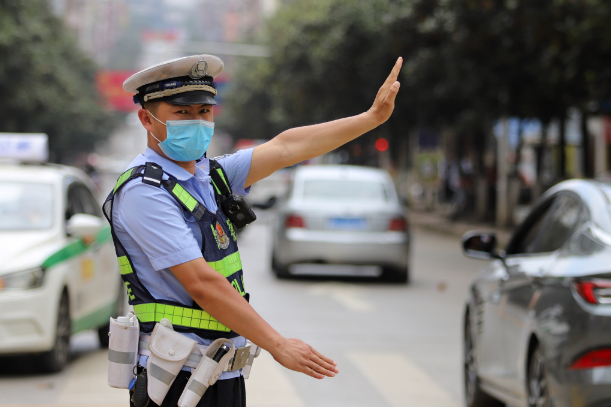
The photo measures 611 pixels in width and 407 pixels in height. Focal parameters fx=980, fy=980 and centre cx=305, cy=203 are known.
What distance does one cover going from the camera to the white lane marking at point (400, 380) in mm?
6844

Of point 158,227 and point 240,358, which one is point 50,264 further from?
point 158,227

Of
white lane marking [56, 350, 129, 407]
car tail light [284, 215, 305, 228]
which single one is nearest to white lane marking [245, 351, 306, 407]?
white lane marking [56, 350, 129, 407]

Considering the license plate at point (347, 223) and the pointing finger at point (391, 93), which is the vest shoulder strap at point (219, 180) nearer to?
the pointing finger at point (391, 93)

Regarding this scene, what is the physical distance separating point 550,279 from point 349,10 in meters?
30.4

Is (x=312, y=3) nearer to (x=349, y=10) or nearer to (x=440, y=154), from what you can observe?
(x=349, y=10)

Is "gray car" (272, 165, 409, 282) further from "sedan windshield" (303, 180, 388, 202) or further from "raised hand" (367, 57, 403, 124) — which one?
"raised hand" (367, 57, 403, 124)

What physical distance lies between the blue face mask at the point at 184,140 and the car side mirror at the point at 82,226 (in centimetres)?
501

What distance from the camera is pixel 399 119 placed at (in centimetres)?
3788

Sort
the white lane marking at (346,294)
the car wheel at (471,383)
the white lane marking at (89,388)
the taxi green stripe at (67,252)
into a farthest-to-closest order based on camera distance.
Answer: the white lane marking at (346,294), the taxi green stripe at (67,252), the white lane marking at (89,388), the car wheel at (471,383)

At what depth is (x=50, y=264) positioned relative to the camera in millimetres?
7336

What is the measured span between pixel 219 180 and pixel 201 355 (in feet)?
1.94

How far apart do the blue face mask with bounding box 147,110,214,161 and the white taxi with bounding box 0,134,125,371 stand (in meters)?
4.51

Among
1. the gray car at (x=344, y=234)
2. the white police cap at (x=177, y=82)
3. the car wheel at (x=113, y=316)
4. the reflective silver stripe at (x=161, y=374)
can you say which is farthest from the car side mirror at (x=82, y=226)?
the gray car at (x=344, y=234)

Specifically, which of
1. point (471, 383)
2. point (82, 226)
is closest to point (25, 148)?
point (82, 226)
